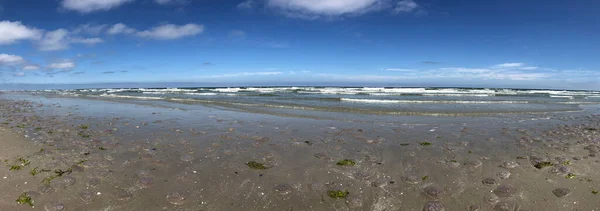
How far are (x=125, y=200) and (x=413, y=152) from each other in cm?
667

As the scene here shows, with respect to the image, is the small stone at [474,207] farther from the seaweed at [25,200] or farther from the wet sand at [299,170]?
the seaweed at [25,200]

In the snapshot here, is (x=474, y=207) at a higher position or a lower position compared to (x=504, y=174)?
lower

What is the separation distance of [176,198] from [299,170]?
100.0 inches

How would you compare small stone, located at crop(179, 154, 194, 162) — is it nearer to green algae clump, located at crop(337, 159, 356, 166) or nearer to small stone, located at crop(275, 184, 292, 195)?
small stone, located at crop(275, 184, 292, 195)

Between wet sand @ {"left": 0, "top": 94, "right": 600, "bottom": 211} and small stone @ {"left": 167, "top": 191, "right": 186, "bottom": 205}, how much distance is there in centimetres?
3

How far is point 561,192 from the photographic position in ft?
17.9

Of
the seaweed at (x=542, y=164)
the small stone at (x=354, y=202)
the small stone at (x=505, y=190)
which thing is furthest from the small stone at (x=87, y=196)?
the seaweed at (x=542, y=164)

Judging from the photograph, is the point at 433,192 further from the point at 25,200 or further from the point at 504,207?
the point at 25,200

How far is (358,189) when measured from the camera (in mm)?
5566

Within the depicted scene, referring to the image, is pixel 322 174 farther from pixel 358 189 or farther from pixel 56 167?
pixel 56 167

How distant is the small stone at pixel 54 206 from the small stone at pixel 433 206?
19.1 feet

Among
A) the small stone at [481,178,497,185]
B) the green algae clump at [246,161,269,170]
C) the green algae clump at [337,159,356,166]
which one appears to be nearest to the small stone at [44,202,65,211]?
the green algae clump at [246,161,269,170]

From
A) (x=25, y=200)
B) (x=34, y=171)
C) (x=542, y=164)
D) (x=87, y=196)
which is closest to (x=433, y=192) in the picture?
(x=542, y=164)

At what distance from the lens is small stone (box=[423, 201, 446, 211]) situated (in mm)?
4922
